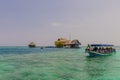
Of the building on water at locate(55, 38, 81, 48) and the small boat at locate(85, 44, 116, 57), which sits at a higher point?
the building on water at locate(55, 38, 81, 48)

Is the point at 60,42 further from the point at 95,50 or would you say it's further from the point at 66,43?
the point at 95,50

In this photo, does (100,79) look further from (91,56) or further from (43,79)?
(91,56)

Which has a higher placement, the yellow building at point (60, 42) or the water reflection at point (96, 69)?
the yellow building at point (60, 42)

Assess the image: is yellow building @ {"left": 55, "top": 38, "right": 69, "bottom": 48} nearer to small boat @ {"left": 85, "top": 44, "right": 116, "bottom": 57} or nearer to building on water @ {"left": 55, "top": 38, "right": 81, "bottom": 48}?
building on water @ {"left": 55, "top": 38, "right": 81, "bottom": 48}

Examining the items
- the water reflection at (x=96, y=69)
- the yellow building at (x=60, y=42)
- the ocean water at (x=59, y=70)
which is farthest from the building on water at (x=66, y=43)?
the water reflection at (x=96, y=69)

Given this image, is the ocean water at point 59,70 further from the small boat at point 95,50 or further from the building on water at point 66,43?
the building on water at point 66,43

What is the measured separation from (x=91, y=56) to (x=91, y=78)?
86.6 ft

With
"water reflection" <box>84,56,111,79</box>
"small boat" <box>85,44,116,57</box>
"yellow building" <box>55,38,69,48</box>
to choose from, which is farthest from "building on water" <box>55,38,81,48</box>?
"water reflection" <box>84,56,111,79</box>

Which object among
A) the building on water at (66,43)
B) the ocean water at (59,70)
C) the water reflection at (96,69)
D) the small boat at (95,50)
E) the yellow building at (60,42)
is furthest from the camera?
the yellow building at (60,42)

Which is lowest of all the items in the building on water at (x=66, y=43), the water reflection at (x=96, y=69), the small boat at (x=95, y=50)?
the water reflection at (x=96, y=69)

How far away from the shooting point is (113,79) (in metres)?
18.0

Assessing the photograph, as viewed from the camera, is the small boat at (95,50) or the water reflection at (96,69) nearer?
the water reflection at (96,69)

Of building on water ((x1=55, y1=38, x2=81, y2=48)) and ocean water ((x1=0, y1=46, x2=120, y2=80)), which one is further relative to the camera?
building on water ((x1=55, y1=38, x2=81, y2=48))

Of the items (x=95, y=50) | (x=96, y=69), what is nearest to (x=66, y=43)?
(x=95, y=50)
